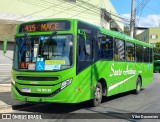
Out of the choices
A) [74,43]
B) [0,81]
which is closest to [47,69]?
[74,43]

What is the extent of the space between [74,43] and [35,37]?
1339mm

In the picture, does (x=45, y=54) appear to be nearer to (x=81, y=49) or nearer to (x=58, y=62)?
(x=58, y=62)

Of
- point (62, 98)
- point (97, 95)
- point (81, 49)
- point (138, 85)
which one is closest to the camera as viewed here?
point (62, 98)

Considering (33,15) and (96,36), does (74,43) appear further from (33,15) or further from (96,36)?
(33,15)

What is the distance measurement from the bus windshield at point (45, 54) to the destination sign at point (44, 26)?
28cm

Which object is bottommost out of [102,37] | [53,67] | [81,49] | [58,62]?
[53,67]

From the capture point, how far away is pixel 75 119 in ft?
31.6

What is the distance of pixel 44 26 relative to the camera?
1099 centimetres

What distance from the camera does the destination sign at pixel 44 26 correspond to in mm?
10742

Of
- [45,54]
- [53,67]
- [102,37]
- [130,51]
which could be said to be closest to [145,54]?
[130,51]

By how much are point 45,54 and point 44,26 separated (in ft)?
3.18

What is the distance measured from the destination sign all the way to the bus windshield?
278mm

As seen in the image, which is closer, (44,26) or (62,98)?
(62,98)

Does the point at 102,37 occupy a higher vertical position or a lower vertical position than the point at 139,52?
higher
